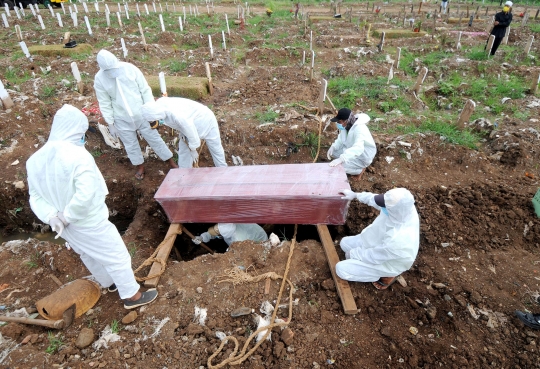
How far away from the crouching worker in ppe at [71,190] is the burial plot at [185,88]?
4.53 meters

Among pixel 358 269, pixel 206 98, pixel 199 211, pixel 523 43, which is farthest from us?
pixel 523 43

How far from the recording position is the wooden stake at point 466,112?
197 inches

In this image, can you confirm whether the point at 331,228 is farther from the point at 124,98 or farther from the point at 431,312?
the point at 124,98

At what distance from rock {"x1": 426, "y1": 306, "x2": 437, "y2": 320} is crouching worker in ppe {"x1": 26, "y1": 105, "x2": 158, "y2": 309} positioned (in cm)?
291

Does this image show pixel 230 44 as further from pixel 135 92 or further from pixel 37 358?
pixel 37 358

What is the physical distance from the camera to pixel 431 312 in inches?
111

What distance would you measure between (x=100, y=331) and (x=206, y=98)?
17.3ft

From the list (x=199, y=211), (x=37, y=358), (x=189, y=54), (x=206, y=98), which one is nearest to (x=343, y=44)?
(x=189, y=54)

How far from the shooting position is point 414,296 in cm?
305

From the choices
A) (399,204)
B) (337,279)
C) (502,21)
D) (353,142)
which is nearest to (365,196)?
(399,204)

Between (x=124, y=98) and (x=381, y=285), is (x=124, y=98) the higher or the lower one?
the higher one

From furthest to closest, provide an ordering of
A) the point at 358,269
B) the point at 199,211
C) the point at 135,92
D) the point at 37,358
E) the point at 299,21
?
the point at 299,21 → the point at 135,92 → the point at 199,211 → the point at 358,269 → the point at 37,358

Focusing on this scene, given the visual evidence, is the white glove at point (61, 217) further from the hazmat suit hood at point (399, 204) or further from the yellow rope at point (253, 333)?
the hazmat suit hood at point (399, 204)

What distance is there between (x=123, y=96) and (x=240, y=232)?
240cm
